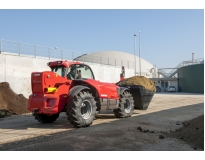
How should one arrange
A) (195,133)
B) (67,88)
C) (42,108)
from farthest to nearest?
(67,88)
(42,108)
(195,133)

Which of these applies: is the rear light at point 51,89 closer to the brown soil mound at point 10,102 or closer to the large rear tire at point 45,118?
the large rear tire at point 45,118

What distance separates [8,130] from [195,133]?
6.11 m

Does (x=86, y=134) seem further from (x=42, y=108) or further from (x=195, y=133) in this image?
(x=195, y=133)

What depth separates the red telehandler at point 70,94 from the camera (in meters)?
8.28

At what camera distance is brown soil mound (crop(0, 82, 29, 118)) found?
13.5 metres

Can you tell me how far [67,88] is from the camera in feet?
29.1

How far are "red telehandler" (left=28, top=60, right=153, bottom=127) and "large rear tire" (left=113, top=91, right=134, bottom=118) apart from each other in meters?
0.61

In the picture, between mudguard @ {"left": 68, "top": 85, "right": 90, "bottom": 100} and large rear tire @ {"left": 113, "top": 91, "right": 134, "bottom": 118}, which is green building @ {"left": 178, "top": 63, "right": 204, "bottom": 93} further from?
mudguard @ {"left": 68, "top": 85, "right": 90, "bottom": 100}

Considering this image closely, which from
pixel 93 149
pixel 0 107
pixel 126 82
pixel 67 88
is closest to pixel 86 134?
pixel 93 149

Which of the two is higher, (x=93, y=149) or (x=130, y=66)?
(x=130, y=66)

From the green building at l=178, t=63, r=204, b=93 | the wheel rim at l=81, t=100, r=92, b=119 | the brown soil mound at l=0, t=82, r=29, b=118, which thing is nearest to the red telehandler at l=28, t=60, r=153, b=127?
the wheel rim at l=81, t=100, r=92, b=119

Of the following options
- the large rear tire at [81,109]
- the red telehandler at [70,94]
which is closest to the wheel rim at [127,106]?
the red telehandler at [70,94]

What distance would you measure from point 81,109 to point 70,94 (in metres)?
0.76

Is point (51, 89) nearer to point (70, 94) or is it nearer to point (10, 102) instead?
point (70, 94)
